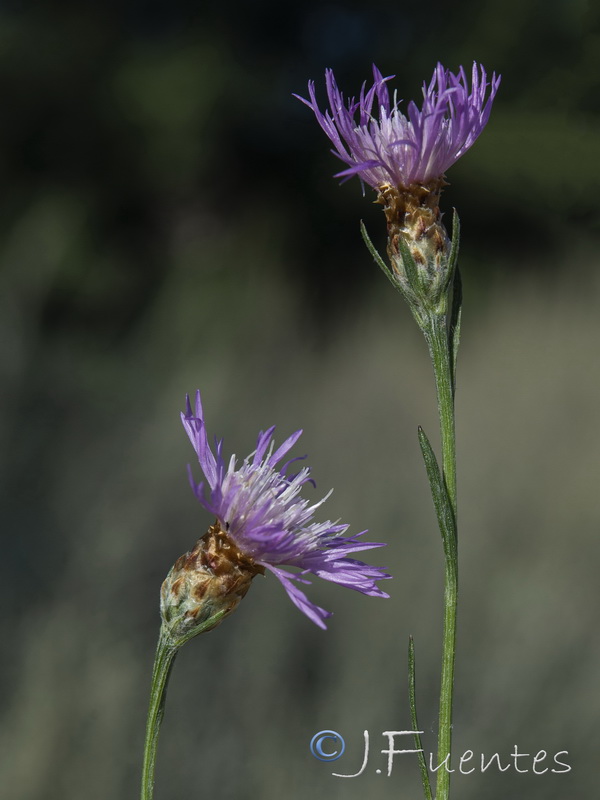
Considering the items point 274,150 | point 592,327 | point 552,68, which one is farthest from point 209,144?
point 592,327

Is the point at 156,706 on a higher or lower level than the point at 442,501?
lower

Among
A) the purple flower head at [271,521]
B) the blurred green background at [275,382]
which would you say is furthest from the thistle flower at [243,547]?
the blurred green background at [275,382]

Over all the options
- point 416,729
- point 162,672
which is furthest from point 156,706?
point 416,729

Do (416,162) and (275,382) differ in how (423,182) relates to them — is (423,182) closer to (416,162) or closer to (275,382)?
(416,162)

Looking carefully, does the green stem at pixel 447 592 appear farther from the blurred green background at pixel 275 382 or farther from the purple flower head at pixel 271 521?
the blurred green background at pixel 275 382

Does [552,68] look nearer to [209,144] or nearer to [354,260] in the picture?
[354,260]
